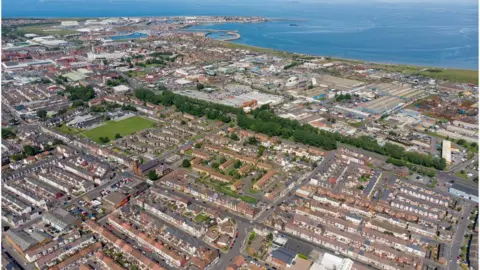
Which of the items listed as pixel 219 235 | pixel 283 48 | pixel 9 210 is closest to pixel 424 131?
pixel 219 235

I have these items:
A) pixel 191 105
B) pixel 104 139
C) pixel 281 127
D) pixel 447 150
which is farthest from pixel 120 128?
pixel 447 150

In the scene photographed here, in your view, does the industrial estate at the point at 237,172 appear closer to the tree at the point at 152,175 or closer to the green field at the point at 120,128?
the tree at the point at 152,175

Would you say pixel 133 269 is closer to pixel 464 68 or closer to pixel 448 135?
pixel 448 135

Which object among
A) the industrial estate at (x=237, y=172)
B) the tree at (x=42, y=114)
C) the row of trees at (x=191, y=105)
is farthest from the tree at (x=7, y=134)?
the row of trees at (x=191, y=105)

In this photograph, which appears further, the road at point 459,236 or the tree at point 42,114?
the tree at point 42,114

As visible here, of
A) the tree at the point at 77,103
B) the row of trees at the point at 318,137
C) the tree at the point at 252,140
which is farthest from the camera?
the tree at the point at 77,103

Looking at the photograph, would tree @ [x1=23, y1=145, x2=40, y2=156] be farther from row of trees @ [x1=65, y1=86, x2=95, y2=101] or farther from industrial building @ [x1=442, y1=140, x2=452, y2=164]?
industrial building @ [x1=442, y1=140, x2=452, y2=164]

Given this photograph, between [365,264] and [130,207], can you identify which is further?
[130,207]
